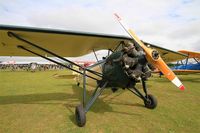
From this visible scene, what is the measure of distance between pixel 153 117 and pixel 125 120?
860mm

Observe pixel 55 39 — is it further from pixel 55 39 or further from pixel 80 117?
pixel 80 117

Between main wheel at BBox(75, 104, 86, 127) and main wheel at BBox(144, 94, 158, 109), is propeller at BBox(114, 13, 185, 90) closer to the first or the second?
main wheel at BBox(144, 94, 158, 109)

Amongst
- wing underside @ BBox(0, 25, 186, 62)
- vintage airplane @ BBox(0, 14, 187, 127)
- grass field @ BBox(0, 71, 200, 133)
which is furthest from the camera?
wing underside @ BBox(0, 25, 186, 62)

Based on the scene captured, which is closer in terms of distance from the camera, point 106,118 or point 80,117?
point 80,117

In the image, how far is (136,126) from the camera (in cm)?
432

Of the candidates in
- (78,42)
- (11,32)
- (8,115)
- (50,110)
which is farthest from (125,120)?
(11,32)

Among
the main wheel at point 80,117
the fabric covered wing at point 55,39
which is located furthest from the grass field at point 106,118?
the fabric covered wing at point 55,39

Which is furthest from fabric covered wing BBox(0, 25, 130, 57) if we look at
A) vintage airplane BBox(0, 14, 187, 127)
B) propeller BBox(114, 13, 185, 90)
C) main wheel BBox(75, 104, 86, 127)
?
main wheel BBox(75, 104, 86, 127)

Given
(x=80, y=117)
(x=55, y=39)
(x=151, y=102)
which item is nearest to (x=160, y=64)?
(x=151, y=102)

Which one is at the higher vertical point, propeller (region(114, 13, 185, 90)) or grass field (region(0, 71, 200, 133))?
propeller (region(114, 13, 185, 90))

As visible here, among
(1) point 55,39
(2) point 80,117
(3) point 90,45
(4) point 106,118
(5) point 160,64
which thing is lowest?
(4) point 106,118

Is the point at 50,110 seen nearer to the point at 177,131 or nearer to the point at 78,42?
the point at 78,42

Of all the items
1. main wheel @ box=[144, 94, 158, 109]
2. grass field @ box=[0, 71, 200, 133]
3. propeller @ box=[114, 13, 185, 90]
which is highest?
propeller @ box=[114, 13, 185, 90]

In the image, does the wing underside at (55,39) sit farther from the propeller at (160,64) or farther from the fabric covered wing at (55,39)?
the propeller at (160,64)
